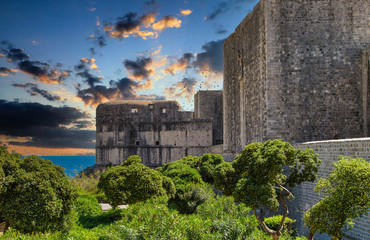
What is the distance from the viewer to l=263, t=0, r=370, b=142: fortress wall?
1290cm

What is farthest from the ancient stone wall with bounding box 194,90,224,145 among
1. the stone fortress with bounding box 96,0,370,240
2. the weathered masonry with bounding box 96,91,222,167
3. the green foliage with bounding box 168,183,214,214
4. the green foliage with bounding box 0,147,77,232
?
the green foliage with bounding box 0,147,77,232

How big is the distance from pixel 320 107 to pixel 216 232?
9.14 meters

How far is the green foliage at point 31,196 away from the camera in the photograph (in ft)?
23.2

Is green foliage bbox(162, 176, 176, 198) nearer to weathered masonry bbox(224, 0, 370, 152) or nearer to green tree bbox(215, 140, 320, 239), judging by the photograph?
weathered masonry bbox(224, 0, 370, 152)

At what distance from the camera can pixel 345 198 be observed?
17.5 ft

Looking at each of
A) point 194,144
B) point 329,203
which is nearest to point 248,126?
point 329,203

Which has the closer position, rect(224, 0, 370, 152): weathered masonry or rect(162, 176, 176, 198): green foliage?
rect(162, 176, 176, 198): green foliage

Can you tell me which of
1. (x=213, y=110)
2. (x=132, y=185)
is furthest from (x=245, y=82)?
(x=213, y=110)

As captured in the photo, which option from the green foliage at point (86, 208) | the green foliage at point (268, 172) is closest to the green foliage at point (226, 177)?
the green foliage at point (268, 172)

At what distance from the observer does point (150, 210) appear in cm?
607

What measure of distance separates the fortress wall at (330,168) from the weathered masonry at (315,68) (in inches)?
91.6

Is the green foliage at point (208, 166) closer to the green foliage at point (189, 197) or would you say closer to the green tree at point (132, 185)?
the green foliage at point (189, 197)

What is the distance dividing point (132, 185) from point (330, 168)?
6758 mm

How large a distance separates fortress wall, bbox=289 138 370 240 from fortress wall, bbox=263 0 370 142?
107 inches
